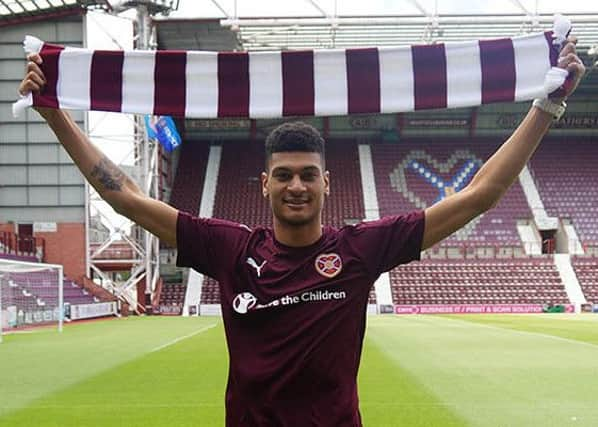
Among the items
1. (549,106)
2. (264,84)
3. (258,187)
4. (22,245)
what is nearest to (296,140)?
(549,106)

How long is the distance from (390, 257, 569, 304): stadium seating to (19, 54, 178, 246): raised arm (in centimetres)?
3017

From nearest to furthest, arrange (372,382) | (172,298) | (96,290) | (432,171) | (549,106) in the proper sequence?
1. (549,106)
2. (372,382)
3. (96,290)
4. (172,298)
5. (432,171)

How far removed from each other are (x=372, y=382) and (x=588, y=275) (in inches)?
1106

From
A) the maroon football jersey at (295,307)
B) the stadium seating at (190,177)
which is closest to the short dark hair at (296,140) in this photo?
the maroon football jersey at (295,307)

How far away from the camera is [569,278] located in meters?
32.9

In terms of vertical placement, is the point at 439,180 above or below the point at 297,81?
above

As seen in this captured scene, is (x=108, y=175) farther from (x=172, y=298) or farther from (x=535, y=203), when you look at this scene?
(x=535, y=203)

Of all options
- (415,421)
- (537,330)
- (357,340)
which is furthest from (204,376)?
(537,330)

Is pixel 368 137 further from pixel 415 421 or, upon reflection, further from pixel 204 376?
pixel 415 421

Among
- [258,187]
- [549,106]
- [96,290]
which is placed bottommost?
[96,290]

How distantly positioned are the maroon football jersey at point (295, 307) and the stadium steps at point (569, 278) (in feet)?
104

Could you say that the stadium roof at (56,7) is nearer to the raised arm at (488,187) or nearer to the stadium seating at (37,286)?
the stadium seating at (37,286)

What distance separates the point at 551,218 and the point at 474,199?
3576cm

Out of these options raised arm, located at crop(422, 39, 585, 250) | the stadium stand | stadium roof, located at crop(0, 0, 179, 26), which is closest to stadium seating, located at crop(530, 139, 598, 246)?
the stadium stand
